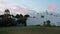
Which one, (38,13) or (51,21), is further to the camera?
(38,13)

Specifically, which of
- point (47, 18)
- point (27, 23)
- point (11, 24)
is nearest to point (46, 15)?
point (47, 18)

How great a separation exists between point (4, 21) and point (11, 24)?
222cm

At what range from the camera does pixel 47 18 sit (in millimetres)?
55219

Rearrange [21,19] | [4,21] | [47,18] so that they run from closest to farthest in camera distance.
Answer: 1. [4,21]
2. [21,19]
3. [47,18]

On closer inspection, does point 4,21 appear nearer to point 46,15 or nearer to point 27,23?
point 27,23

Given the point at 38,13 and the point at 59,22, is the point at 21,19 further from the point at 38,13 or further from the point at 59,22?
the point at 59,22

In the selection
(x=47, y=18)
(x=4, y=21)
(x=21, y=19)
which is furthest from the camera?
(x=47, y=18)

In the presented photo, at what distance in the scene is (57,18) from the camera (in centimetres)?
5572

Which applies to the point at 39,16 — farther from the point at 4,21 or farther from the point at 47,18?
the point at 4,21

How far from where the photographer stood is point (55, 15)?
2224 inches

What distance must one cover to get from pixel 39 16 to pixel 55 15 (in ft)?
17.3

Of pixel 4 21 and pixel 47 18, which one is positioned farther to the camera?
pixel 47 18

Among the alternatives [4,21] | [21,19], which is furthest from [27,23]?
[4,21]

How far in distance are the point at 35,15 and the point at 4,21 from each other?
55.3 feet
